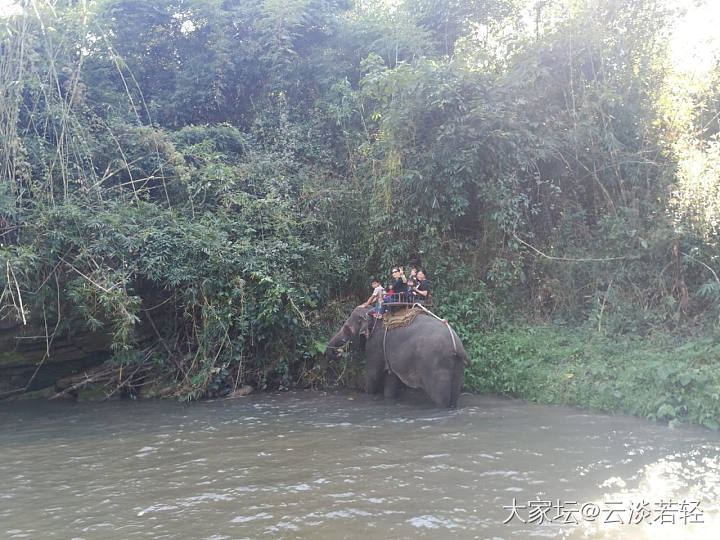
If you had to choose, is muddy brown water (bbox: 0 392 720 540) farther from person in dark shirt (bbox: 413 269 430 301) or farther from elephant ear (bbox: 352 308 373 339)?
person in dark shirt (bbox: 413 269 430 301)

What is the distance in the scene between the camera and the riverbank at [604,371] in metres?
6.69

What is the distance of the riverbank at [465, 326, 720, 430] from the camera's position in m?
6.69

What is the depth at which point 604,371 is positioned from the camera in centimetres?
765

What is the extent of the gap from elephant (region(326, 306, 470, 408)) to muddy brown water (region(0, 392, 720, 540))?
372mm

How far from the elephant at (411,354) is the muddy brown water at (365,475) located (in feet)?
1.22

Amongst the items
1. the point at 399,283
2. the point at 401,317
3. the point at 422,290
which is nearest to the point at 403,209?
the point at 399,283

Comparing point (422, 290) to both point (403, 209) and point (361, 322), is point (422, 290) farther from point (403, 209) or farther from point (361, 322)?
point (403, 209)

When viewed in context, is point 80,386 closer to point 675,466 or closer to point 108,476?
point 108,476

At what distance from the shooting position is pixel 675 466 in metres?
5.24

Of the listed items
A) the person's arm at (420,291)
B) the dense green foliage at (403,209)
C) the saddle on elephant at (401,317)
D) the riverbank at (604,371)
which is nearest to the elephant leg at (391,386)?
the saddle on elephant at (401,317)

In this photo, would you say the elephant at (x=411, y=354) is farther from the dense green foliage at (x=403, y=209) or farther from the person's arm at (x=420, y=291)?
the dense green foliage at (x=403, y=209)

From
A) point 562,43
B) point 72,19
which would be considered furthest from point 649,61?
point 72,19

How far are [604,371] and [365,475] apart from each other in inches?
149

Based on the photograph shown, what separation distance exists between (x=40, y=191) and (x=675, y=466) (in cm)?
874
